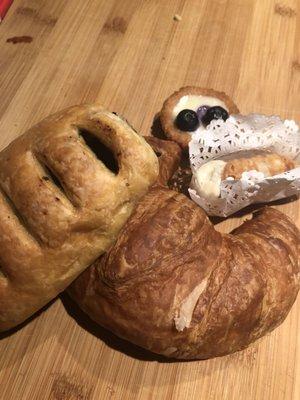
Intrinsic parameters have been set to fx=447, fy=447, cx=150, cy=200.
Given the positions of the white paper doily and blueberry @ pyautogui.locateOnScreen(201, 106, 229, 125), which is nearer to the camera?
the white paper doily

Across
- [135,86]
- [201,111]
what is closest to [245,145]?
[201,111]

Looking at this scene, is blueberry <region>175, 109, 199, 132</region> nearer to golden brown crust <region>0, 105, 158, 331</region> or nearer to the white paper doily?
the white paper doily

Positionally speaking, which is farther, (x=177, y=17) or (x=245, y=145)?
(x=177, y=17)

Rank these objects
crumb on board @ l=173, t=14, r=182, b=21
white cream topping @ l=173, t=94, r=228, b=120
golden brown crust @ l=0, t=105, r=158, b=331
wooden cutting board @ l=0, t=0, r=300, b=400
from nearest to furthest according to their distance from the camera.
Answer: golden brown crust @ l=0, t=105, r=158, b=331 → wooden cutting board @ l=0, t=0, r=300, b=400 → white cream topping @ l=173, t=94, r=228, b=120 → crumb on board @ l=173, t=14, r=182, b=21

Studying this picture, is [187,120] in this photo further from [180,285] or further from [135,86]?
[180,285]

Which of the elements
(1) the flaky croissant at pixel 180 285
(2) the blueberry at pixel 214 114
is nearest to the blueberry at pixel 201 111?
(2) the blueberry at pixel 214 114

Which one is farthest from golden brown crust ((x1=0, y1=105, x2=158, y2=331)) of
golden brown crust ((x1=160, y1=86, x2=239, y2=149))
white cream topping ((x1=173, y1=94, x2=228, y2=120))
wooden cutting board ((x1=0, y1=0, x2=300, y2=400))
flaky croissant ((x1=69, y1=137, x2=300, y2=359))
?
white cream topping ((x1=173, y1=94, x2=228, y2=120))

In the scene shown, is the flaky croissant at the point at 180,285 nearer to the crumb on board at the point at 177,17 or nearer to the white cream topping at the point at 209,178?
the white cream topping at the point at 209,178
